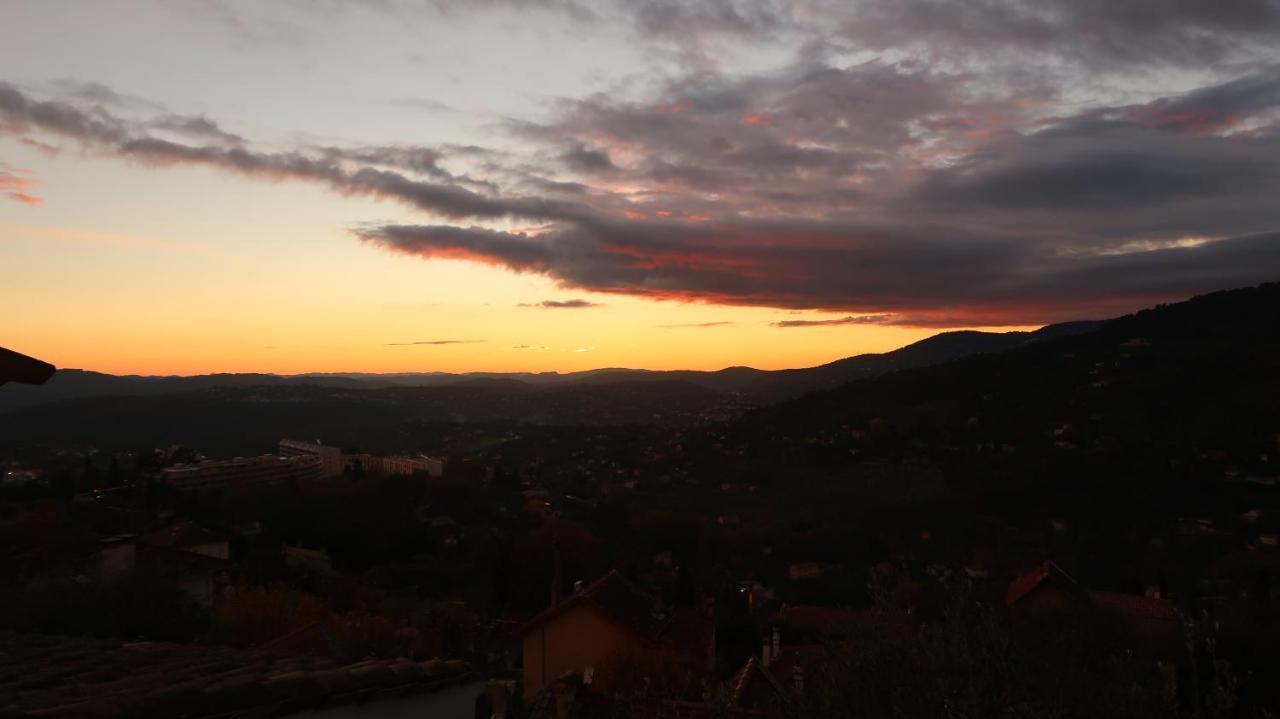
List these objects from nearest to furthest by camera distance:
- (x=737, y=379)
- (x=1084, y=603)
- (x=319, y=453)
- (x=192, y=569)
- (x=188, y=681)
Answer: (x=188, y=681) → (x=1084, y=603) → (x=192, y=569) → (x=319, y=453) → (x=737, y=379)

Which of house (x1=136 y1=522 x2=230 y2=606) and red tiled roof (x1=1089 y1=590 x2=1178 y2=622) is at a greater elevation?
house (x1=136 y1=522 x2=230 y2=606)

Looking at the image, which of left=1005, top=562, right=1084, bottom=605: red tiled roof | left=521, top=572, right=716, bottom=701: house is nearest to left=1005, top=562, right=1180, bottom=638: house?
left=1005, top=562, right=1084, bottom=605: red tiled roof

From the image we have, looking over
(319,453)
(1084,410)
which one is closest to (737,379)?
(319,453)

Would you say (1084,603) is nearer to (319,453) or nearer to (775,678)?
(775,678)

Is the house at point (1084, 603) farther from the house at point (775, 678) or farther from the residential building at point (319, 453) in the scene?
the residential building at point (319, 453)

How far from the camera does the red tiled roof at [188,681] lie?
2994 millimetres

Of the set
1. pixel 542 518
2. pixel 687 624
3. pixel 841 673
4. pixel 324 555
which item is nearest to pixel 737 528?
pixel 542 518

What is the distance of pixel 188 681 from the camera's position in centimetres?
340

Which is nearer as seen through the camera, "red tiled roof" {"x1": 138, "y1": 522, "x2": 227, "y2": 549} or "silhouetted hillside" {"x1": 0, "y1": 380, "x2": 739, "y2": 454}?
"red tiled roof" {"x1": 138, "y1": 522, "x2": 227, "y2": 549}

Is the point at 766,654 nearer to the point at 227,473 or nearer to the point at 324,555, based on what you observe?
the point at 324,555

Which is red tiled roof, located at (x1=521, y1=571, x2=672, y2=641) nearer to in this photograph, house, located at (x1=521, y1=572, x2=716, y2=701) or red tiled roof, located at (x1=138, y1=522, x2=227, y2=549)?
house, located at (x1=521, y1=572, x2=716, y2=701)

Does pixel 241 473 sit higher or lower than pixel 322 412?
lower

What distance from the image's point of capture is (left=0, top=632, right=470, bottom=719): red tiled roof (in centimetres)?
299

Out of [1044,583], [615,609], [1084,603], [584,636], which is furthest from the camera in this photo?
[1044,583]
